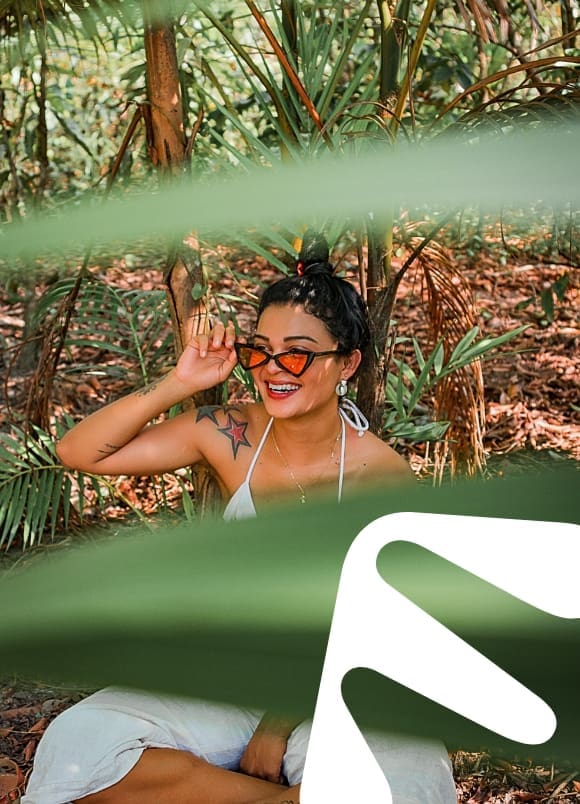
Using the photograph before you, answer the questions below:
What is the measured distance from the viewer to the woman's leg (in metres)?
1.47

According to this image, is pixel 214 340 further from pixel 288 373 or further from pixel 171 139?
pixel 171 139

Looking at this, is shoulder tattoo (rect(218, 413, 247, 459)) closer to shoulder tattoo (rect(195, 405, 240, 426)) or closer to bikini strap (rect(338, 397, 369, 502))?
shoulder tattoo (rect(195, 405, 240, 426))

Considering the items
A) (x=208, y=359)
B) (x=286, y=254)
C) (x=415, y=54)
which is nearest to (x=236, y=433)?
(x=208, y=359)

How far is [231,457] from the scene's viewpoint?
66.4 inches

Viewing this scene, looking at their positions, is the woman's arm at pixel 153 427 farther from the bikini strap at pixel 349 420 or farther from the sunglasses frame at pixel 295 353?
the bikini strap at pixel 349 420

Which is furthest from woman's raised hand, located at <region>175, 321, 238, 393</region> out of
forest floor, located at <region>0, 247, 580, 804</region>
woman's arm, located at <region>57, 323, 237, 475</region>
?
forest floor, located at <region>0, 247, 580, 804</region>

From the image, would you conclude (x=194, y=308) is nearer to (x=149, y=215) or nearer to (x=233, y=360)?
(x=233, y=360)

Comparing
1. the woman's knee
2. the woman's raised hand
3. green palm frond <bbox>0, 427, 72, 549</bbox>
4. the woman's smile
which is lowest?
the woman's knee

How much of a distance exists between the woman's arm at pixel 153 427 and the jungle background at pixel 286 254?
0.13 metres

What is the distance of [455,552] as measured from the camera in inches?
5.2

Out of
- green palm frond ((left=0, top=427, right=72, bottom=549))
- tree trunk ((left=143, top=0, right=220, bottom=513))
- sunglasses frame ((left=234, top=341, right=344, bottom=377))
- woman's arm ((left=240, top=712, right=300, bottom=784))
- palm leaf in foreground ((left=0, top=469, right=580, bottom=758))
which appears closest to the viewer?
palm leaf in foreground ((left=0, top=469, right=580, bottom=758))

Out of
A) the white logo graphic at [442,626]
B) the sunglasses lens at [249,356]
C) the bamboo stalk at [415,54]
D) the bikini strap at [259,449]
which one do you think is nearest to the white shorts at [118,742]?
the bikini strap at [259,449]

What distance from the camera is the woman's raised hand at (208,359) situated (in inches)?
61.2

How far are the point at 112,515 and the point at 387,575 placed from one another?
3.18 meters
